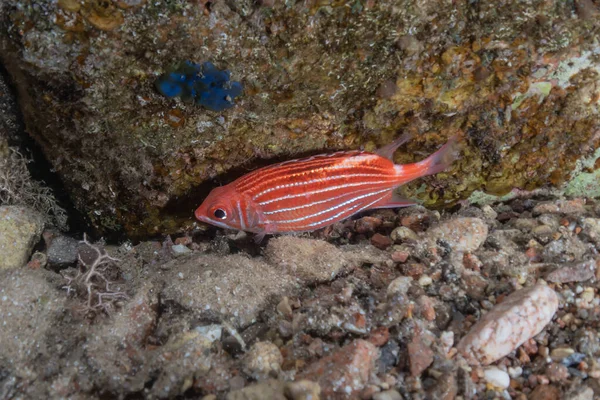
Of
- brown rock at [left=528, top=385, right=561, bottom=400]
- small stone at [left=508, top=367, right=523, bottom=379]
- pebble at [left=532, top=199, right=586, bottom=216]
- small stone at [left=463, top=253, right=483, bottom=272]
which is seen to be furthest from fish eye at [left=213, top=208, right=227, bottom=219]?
pebble at [left=532, top=199, right=586, bottom=216]

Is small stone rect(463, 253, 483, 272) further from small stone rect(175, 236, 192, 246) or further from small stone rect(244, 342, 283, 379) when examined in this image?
small stone rect(175, 236, 192, 246)

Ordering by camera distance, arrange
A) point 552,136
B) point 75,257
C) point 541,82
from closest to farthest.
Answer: point 541,82
point 552,136
point 75,257

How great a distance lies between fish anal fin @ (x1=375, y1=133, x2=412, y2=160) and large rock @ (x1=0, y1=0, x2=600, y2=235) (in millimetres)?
88

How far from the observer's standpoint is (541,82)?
11.8ft

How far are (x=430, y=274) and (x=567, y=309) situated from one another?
95 cm

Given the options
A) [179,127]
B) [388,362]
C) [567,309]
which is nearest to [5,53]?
[179,127]

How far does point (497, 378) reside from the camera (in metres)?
2.67

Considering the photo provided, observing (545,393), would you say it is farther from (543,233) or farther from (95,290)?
(95,290)

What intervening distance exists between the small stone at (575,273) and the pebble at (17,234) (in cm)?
453

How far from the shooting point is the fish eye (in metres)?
3.65

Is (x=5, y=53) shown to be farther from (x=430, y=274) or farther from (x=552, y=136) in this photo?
(x=552, y=136)

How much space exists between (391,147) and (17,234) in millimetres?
3600

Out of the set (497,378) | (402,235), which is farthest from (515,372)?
(402,235)

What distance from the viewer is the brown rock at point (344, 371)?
8.05 ft
